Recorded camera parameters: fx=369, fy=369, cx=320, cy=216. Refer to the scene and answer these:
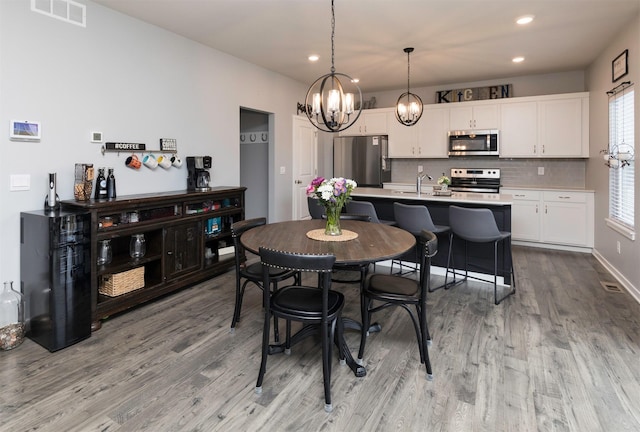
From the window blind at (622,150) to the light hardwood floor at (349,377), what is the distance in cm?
123

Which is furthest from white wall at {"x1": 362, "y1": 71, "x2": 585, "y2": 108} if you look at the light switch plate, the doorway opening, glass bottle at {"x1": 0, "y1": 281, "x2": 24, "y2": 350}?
glass bottle at {"x1": 0, "y1": 281, "x2": 24, "y2": 350}

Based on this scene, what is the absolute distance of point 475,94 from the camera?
6.22 m

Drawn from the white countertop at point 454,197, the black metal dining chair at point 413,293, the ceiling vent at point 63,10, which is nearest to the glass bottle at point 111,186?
the ceiling vent at point 63,10

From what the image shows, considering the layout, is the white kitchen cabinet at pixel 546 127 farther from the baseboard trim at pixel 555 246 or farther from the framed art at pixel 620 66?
the baseboard trim at pixel 555 246

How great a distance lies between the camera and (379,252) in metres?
2.16

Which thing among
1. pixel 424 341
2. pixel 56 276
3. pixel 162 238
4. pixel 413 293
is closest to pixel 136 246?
pixel 162 238

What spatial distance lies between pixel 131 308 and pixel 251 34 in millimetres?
3073

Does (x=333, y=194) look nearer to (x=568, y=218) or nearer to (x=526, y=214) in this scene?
(x=526, y=214)

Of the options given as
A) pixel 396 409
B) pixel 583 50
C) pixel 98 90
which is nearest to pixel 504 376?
pixel 396 409

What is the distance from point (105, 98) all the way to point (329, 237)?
2520 mm

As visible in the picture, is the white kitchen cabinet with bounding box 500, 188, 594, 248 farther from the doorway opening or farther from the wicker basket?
the wicker basket

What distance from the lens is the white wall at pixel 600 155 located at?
352 cm

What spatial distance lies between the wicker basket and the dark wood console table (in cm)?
1

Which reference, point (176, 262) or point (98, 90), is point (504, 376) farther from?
point (98, 90)
